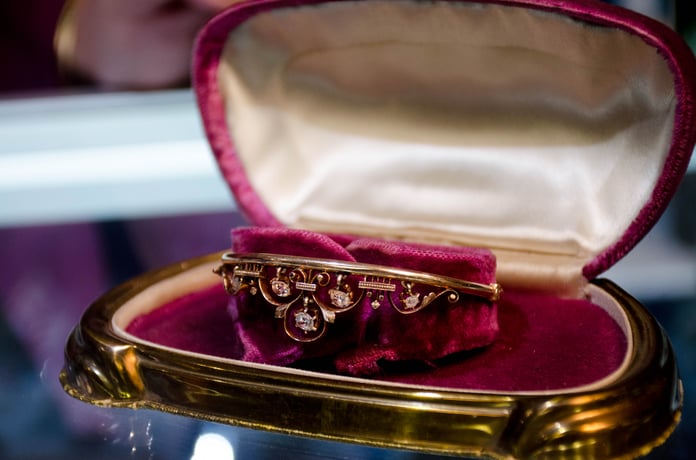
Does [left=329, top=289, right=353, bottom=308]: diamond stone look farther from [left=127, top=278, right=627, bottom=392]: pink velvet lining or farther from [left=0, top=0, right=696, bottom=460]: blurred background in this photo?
[left=0, top=0, right=696, bottom=460]: blurred background

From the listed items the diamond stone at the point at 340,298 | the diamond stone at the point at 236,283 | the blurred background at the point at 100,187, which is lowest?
the blurred background at the point at 100,187

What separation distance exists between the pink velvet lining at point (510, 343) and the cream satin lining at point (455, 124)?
0.06m

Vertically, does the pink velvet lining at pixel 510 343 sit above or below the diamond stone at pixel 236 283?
below

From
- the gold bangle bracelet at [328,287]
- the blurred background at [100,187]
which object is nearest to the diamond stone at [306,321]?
the gold bangle bracelet at [328,287]

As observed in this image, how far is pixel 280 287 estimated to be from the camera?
552 mm

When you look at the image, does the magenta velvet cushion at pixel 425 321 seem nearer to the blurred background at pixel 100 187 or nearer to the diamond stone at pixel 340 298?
the diamond stone at pixel 340 298

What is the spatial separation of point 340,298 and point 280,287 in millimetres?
52

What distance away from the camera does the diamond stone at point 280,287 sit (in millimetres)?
549

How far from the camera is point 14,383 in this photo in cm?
68

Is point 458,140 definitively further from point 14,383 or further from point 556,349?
point 14,383

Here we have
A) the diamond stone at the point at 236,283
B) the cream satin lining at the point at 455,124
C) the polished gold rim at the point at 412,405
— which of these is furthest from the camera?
the cream satin lining at the point at 455,124

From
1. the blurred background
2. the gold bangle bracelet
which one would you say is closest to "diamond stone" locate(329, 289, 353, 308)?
the gold bangle bracelet

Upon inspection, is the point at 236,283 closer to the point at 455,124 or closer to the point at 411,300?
the point at 411,300

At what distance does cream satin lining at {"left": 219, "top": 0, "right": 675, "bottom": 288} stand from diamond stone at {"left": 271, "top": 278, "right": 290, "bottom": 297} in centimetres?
28
